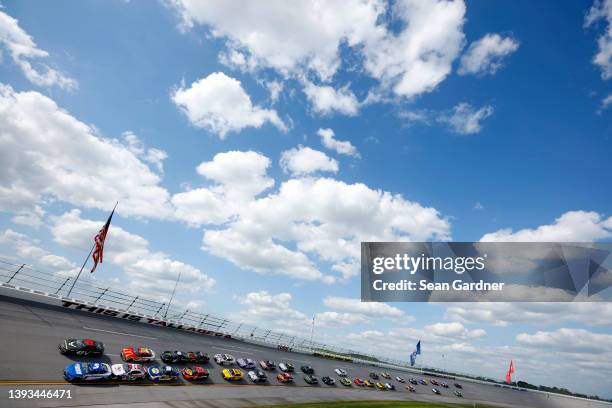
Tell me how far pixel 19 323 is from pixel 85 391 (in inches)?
518

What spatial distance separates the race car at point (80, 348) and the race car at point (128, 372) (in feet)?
9.15

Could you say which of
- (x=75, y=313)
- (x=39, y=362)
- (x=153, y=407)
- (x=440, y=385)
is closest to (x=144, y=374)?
(x=153, y=407)

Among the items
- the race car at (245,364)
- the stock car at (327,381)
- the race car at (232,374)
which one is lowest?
the race car at (232,374)

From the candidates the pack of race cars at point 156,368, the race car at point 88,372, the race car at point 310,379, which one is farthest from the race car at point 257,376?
the race car at point 88,372

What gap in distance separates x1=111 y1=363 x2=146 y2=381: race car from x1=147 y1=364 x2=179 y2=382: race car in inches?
40.5

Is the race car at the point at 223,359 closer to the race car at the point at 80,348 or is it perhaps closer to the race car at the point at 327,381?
the race car at the point at 80,348

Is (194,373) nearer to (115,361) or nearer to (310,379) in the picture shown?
(115,361)

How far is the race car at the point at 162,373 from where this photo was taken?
37.9m

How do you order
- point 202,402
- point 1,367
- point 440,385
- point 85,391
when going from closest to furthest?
1. point 1,367
2. point 85,391
3. point 202,402
4. point 440,385

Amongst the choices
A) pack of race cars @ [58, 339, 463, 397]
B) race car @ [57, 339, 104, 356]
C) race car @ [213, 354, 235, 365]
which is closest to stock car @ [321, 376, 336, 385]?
pack of race cars @ [58, 339, 463, 397]

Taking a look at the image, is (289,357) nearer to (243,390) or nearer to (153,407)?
(243,390)

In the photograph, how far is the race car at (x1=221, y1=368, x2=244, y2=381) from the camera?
1836 inches

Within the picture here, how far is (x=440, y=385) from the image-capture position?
92.5m

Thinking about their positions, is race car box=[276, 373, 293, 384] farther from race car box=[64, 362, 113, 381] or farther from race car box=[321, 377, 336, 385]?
race car box=[64, 362, 113, 381]
